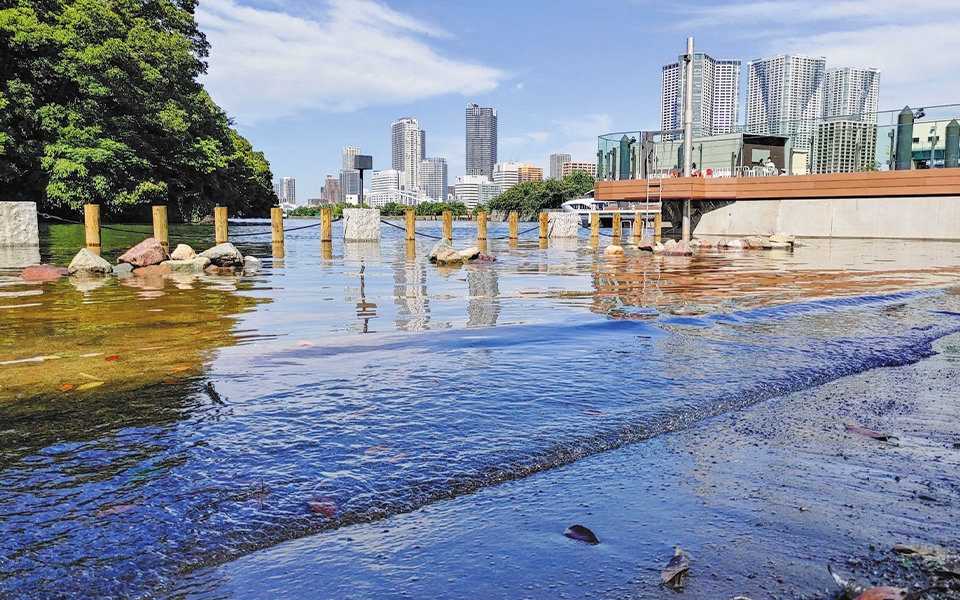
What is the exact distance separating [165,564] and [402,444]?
108 centimetres

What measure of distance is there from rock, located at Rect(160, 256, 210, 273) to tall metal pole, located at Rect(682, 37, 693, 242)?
1743 cm

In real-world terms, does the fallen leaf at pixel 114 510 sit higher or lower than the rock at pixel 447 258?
lower

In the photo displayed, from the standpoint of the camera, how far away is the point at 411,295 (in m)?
8.08

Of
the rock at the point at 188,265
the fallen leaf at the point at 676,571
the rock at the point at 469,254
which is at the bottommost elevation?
the fallen leaf at the point at 676,571

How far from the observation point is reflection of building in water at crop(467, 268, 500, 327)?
6.18 meters

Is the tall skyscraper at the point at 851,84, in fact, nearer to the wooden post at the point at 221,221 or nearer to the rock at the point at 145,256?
the wooden post at the point at 221,221

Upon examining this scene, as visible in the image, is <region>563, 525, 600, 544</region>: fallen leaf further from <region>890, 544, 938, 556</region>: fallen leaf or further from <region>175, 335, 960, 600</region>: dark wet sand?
<region>890, 544, 938, 556</region>: fallen leaf

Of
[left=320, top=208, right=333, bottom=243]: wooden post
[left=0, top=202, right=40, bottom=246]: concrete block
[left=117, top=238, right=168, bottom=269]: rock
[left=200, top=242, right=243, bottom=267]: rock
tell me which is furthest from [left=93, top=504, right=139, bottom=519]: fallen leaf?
[left=320, top=208, right=333, bottom=243]: wooden post

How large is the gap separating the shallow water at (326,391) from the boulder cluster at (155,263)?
1663mm

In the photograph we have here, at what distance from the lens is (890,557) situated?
6.02 feet

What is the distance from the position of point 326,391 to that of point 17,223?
15.7 m

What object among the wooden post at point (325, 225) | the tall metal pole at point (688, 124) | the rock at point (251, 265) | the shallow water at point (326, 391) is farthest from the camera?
the tall metal pole at point (688, 124)

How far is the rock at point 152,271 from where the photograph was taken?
1026cm

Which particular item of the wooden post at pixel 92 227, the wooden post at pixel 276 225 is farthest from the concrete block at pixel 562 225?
the wooden post at pixel 92 227
